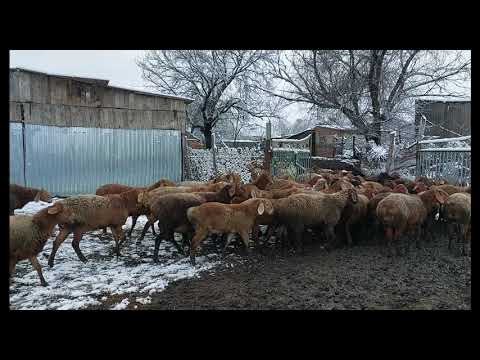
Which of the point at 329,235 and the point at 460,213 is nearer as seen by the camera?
the point at 460,213

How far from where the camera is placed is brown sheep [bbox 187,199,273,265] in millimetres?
7188

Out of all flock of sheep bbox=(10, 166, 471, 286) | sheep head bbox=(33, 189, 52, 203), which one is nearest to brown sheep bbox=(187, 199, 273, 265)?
flock of sheep bbox=(10, 166, 471, 286)

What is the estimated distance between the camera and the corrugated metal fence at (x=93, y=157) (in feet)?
45.2

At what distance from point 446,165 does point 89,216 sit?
10.6 m

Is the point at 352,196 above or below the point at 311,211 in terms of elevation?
above

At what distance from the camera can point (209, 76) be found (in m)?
27.8

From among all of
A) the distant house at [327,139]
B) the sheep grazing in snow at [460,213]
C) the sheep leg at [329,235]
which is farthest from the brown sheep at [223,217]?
the distant house at [327,139]

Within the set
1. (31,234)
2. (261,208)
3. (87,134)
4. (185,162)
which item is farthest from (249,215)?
(185,162)

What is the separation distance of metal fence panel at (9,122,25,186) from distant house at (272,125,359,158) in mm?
15158

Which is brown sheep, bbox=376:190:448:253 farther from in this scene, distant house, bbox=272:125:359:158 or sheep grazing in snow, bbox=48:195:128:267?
distant house, bbox=272:125:359:158

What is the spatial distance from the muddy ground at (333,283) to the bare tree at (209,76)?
21.0 metres

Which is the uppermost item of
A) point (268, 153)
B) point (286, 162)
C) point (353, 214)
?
point (268, 153)

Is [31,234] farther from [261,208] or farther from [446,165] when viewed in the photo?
[446,165]

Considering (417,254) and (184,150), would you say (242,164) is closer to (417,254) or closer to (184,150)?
(184,150)
